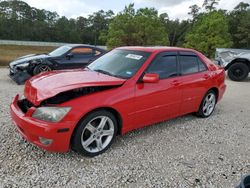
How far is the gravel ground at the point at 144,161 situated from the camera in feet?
8.81

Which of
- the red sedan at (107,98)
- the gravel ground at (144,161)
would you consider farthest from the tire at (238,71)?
the gravel ground at (144,161)

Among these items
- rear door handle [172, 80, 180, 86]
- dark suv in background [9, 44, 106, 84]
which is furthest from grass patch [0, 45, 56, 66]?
rear door handle [172, 80, 180, 86]

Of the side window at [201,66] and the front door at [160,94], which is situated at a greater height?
the side window at [201,66]

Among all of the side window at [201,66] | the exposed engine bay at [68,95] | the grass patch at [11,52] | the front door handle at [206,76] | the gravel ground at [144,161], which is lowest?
the grass patch at [11,52]

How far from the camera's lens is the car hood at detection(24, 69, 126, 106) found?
298 centimetres

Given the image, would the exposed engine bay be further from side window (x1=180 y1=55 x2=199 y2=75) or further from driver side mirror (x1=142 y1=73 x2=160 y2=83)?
side window (x1=180 y1=55 x2=199 y2=75)

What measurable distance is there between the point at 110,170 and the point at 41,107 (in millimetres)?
1103

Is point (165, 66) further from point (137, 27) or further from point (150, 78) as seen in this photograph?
point (137, 27)

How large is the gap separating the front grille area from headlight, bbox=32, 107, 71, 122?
42 centimetres

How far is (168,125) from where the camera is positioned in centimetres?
434

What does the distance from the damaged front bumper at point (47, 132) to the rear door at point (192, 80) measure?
2140 millimetres

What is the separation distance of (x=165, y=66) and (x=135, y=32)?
27813 millimetres

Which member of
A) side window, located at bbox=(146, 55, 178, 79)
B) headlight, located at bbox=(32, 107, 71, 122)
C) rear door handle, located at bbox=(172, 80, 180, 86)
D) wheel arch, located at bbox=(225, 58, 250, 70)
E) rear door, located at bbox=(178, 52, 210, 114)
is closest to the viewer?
headlight, located at bbox=(32, 107, 71, 122)

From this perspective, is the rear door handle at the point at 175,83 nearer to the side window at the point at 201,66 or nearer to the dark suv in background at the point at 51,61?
the side window at the point at 201,66
